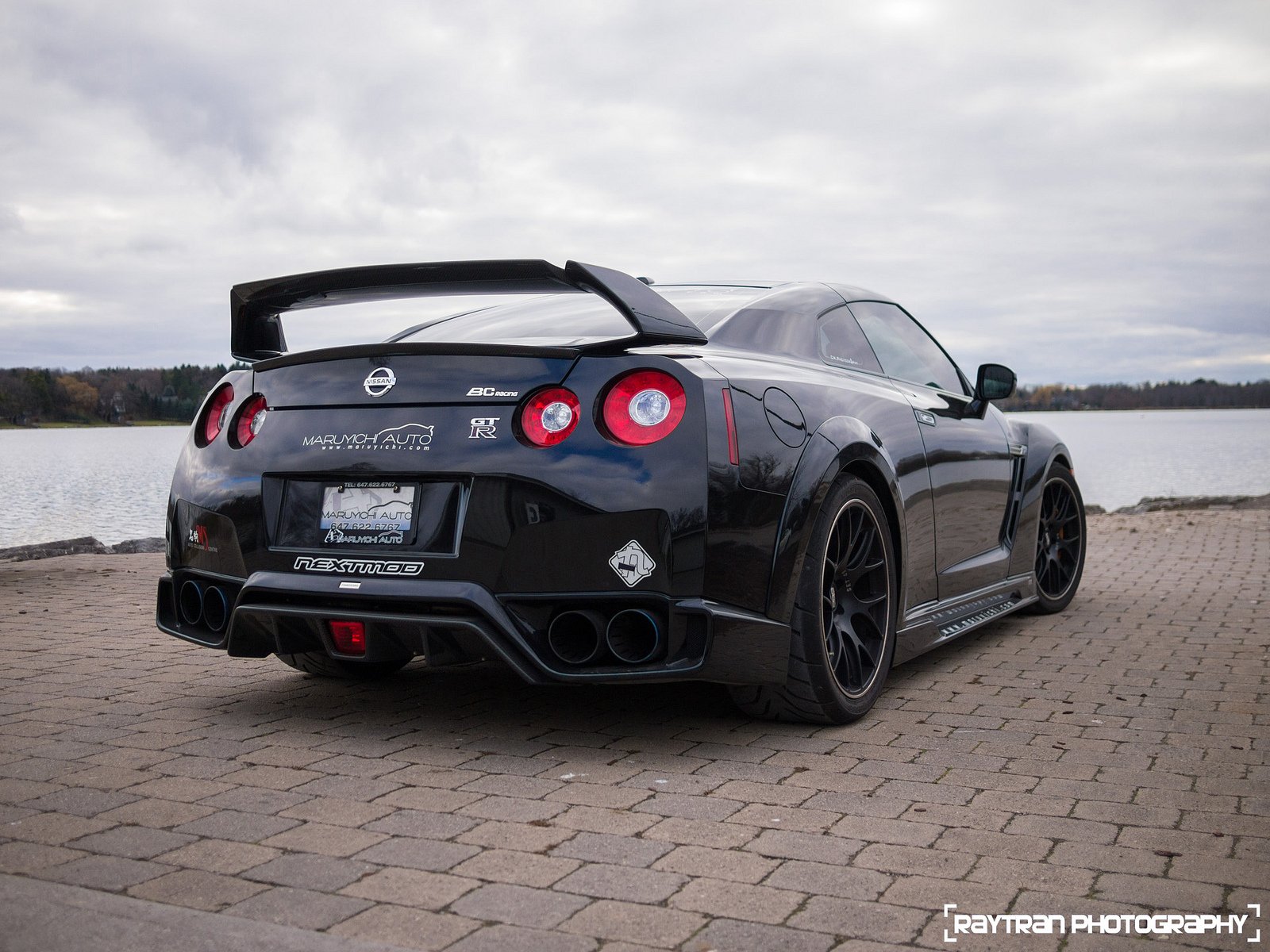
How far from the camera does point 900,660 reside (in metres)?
4.47

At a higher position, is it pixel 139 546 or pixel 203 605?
pixel 203 605

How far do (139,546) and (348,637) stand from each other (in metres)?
8.72

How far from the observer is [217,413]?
411cm

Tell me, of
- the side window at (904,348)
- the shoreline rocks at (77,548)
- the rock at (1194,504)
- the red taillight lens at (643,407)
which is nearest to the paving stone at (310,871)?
the red taillight lens at (643,407)

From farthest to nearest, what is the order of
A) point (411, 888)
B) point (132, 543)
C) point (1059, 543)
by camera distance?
1. point (132, 543)
2. point (1059, 543)
3. point (411, 888)

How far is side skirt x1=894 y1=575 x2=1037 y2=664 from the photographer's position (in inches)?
178

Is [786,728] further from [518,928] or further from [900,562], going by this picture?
[518,928]

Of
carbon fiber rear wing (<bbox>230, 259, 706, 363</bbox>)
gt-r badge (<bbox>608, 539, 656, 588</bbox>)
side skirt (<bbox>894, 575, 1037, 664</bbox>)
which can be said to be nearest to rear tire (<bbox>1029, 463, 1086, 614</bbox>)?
side skirt (<bbox>894, 575, 1037, 664</bbox>)

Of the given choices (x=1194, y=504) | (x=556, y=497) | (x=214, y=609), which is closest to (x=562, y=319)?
(x=556, y=497)

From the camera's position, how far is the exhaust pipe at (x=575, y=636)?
3.40 meters

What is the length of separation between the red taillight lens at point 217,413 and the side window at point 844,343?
2080 mm

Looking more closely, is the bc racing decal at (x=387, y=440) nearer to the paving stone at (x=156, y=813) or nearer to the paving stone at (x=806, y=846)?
the paving stone at (x=156, y=813)

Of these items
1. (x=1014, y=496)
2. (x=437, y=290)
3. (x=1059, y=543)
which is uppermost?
(x=437, y=290)

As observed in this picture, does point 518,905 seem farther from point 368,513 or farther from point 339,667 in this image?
point 339,667
